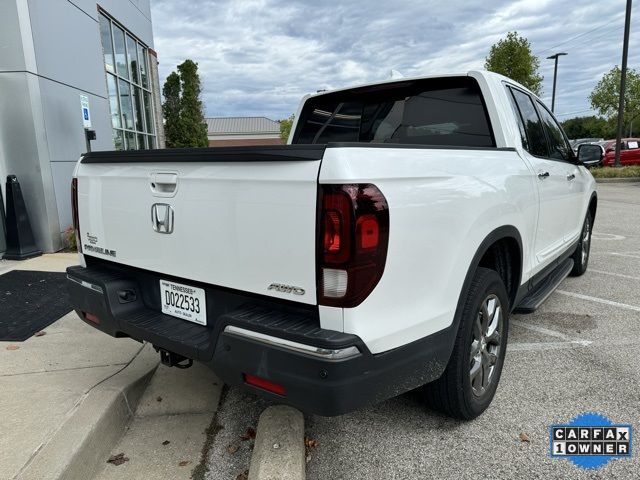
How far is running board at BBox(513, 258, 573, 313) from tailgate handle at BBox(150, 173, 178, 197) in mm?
2431

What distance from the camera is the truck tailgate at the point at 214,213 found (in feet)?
6.01

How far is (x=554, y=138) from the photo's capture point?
427 centimetres

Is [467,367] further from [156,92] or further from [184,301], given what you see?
[156,92]

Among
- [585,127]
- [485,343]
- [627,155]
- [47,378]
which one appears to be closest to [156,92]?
[47,378]

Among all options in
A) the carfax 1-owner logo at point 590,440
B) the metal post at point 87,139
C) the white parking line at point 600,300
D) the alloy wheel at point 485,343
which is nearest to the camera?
the carfax 1-owner logo at point 590,440

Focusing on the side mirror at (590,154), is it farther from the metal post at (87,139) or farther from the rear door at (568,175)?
the metal post at (87,139)

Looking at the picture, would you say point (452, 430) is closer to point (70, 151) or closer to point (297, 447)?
point (297, 447)

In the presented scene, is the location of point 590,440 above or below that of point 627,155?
below

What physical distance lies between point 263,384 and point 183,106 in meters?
26.5

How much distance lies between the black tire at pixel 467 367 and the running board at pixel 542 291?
700 mm

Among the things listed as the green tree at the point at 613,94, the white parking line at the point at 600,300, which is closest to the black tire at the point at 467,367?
the white parking line at the point at 600,300

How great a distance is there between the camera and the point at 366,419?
2750mm

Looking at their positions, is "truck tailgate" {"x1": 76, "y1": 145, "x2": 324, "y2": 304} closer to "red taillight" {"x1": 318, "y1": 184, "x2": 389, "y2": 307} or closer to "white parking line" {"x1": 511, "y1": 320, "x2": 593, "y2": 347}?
"red taillight" {"x1": 318, "y1": 184, "x2": 389, "y2": 307}

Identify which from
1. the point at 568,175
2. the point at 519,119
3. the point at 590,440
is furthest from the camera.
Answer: the point at 568,175
